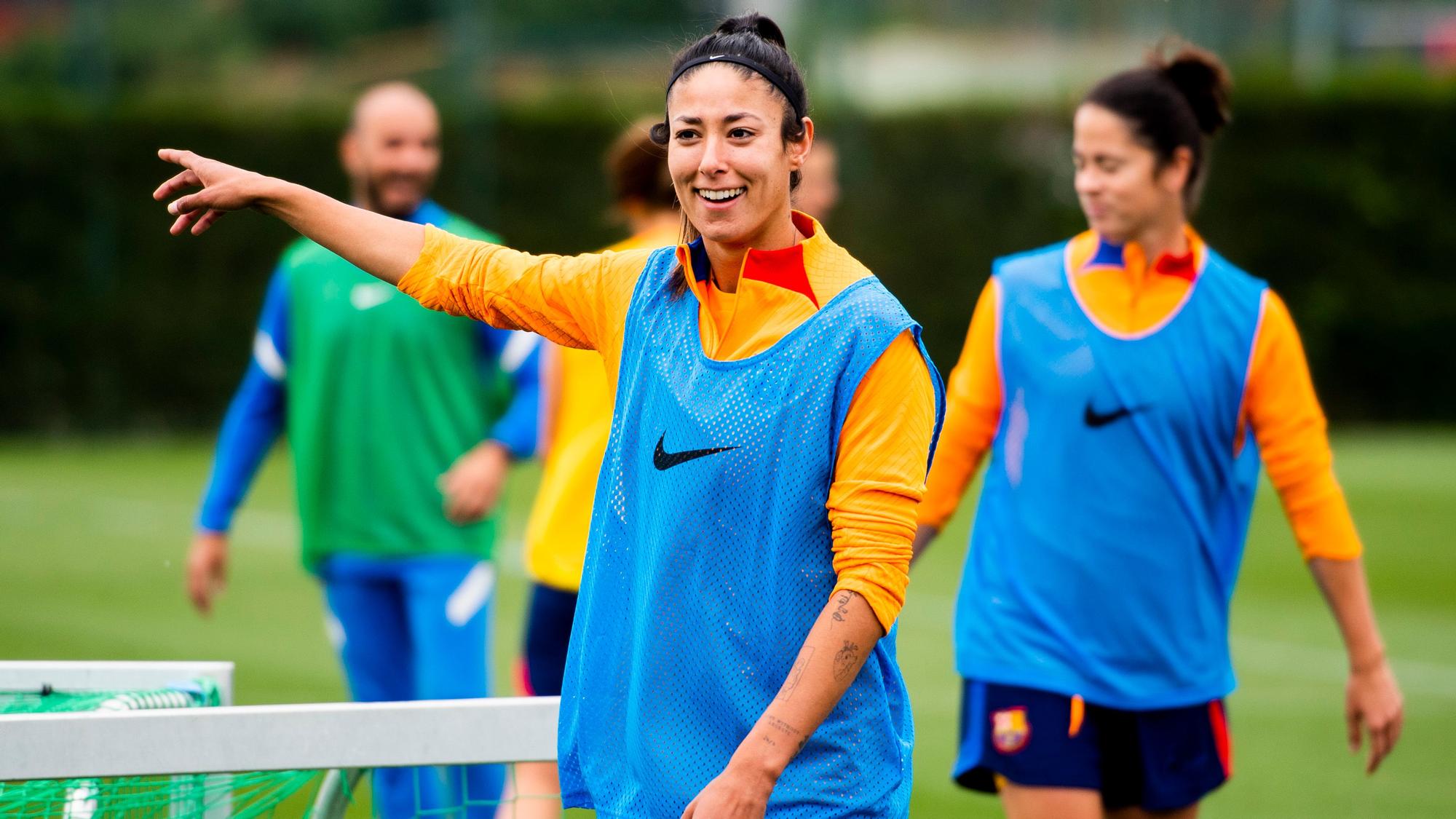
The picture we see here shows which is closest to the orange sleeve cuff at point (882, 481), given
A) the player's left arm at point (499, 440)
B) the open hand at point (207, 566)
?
the player's left arm at point (499, 440)

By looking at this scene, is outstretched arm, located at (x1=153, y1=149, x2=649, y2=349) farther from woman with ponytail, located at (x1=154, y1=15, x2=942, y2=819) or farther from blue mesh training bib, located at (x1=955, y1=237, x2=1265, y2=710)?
blue mesh training bib, located at (x1=955, y1=237, x2=1265, y2=710)

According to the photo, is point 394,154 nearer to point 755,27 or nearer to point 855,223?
point 755,27

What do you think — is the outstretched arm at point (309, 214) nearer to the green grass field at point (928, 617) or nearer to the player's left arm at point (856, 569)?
the player's left arm at point (856, 569)

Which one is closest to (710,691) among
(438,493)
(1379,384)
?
(438,493)

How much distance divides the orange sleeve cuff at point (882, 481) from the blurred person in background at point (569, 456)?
2.53 meters

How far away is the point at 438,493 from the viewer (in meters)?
5.93

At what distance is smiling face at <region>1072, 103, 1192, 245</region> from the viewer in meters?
4.51

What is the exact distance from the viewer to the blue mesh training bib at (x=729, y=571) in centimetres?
280

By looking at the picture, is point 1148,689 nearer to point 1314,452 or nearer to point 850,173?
point 1314,452

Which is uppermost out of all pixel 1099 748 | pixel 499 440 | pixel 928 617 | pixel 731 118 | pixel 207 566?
pixel 731 118

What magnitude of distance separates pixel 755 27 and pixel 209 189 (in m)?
0.94

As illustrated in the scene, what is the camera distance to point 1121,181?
4523 millimetres

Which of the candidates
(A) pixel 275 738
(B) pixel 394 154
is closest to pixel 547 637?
(B) pixel 394 154

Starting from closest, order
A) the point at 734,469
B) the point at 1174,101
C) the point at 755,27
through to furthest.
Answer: the point at 734,469 → the point at 755,27 → the point at 1174,101
